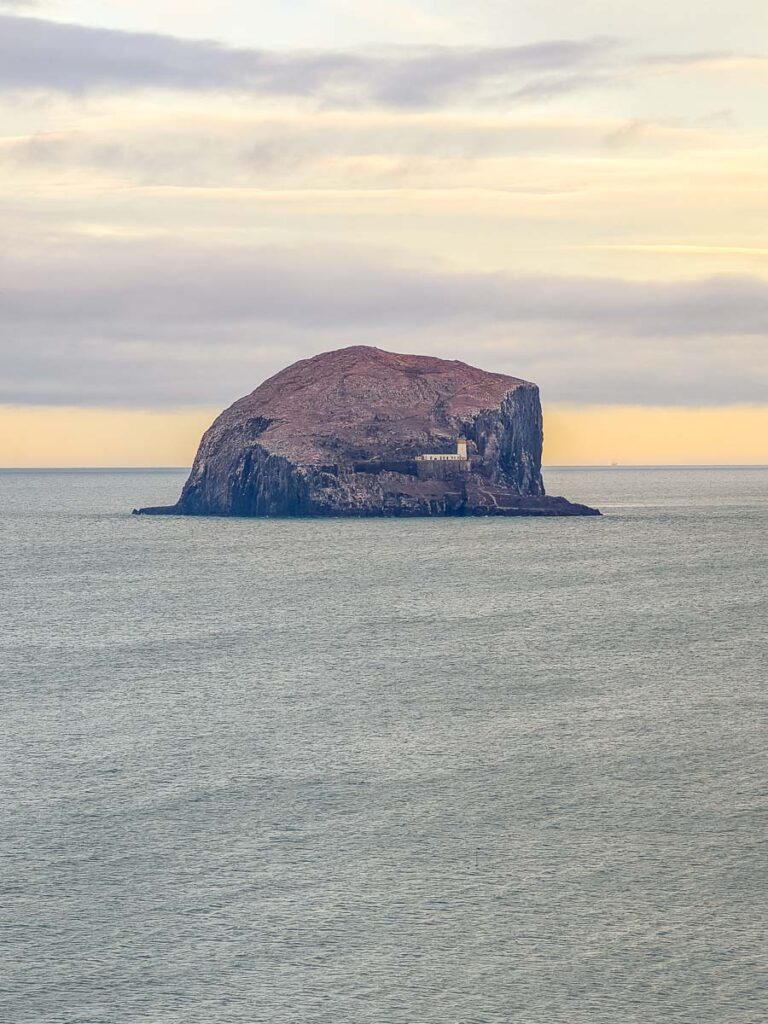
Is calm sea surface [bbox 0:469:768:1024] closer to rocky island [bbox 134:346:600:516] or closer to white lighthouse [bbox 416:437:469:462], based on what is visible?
rocky island [bbox 134:346:600:516]

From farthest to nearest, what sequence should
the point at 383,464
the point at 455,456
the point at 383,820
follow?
the point at 455,456, the point at 383,464, the point at 383,820

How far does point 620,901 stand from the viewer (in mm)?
30891

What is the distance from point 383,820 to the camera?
37031mm

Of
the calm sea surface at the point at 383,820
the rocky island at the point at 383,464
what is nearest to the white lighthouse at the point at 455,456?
the rocky island at the point at 383,464

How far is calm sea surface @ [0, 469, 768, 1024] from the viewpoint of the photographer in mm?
26781

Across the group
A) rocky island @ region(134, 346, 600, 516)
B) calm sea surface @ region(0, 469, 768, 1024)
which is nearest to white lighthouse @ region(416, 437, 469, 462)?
rocky island @ region(134, 346, 600, 516)

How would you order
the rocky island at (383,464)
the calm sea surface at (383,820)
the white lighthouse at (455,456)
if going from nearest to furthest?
the calm sea surface at (383,820) < the rocky island at (383,464) < the white lighthouse at (455,456)

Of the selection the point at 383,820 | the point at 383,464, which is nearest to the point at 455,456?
the point at 383,464

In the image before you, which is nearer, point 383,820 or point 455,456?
point 383,820

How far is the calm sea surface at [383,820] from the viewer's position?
26781 mm

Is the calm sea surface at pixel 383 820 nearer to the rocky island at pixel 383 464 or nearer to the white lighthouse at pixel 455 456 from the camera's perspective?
the rocky island at pixel 383 464

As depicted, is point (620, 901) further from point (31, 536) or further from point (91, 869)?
point (31, 536)

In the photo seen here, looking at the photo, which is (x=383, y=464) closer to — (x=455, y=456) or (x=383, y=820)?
(x=455, y=456)

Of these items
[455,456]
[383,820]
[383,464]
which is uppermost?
[455,456]
